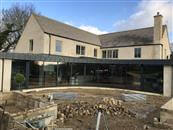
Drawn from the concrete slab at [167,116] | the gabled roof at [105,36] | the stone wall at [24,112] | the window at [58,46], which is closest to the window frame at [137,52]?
the gabled roof at [105,36]

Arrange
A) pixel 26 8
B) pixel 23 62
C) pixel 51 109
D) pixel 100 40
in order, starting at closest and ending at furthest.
Result: 1. pixel 51 109
2. pixel 23 62
3. pixel 100 40
4. pixel 26 8

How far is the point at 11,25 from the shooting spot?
29.0m

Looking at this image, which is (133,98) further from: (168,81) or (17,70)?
(17,70)

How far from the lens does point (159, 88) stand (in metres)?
15.0

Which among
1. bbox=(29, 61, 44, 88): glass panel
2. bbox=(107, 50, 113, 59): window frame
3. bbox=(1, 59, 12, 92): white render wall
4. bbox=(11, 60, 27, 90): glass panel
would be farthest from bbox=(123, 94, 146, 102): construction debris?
bbox=(107, 50, 113, 59): window frame

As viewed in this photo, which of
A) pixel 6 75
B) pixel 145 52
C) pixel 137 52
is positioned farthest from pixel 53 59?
pixel 145 52

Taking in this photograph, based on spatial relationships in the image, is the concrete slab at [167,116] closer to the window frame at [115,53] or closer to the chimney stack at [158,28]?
the chimney stack at [158,28]

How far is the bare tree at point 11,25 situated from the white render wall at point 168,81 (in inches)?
1051

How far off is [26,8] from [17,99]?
2833 cm

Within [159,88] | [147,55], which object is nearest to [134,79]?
[159,88]

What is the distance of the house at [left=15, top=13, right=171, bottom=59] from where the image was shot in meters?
18.6

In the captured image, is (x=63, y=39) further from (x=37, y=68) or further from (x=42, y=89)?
(x=42, y=89)

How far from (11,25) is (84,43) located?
15.8 meters

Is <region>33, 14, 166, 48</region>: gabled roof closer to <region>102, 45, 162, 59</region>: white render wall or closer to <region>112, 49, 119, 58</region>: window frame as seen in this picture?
<region>102, 45, 162, 59</region>: white render wall
